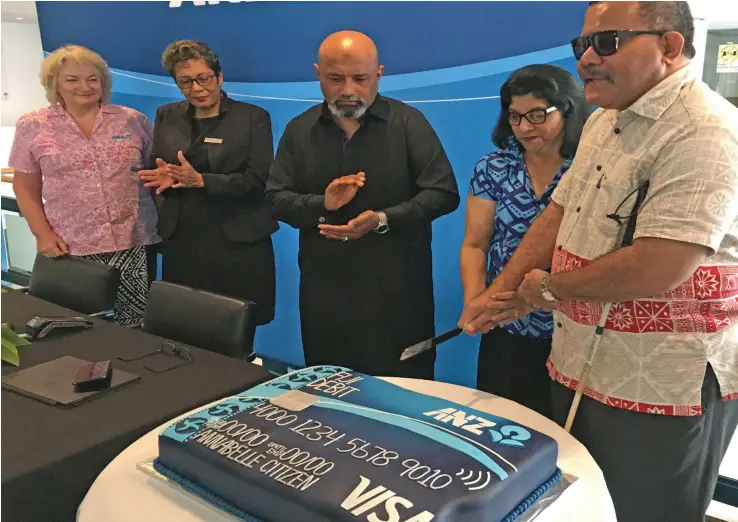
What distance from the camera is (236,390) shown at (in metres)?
1.56

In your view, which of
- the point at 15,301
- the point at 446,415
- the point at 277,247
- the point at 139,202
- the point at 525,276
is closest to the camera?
the point at 446,415

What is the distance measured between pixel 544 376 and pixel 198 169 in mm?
1814

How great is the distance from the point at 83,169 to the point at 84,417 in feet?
6.28

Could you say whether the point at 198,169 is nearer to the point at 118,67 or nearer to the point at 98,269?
the point at 98,269

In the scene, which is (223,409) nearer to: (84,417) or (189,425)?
(189,425)

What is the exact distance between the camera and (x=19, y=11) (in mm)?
6164

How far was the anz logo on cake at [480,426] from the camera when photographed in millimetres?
1079

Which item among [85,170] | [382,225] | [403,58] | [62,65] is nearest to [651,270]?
[382,225]

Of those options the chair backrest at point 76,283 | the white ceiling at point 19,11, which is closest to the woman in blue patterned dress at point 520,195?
the chair backrest at point 76,283

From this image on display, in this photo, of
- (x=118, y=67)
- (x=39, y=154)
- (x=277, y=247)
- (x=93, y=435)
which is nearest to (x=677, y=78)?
(x=93, y=435)

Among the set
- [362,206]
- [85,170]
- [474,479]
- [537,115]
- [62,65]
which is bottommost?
[474,479]

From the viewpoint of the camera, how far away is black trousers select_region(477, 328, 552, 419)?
1.91 m

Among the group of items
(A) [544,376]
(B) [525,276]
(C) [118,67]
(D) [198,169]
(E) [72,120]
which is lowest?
(A) [544,376]

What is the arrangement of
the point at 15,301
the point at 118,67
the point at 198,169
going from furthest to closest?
the point at 118,67, the point at 198,169, the point at 15,301
